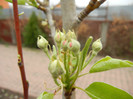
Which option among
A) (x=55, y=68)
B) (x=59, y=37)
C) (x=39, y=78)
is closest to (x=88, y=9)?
(x=59, y=37)

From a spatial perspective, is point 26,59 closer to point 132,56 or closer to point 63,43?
point 132,56

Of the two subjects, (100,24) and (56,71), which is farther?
(100,24)

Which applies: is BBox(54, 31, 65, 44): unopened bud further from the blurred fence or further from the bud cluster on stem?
the blurred fence

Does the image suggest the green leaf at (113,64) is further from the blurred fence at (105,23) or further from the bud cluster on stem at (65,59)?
the blurred fence at (105,23)

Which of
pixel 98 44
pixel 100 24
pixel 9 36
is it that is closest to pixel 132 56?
pixel 100 24

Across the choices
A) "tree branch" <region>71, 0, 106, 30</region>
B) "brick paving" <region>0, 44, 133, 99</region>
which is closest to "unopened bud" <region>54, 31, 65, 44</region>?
"tree branch" <region>71, 0, 106, 30</region>

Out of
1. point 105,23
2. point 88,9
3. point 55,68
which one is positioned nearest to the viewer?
point 55,68

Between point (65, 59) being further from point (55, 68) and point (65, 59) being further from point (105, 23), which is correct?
point (105, 23)

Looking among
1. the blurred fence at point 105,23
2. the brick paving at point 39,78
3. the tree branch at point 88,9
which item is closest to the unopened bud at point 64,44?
the tree branch at point 88,9
